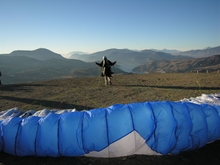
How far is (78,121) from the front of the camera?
489 centimetres

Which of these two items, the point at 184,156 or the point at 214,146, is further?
the point at 214,146

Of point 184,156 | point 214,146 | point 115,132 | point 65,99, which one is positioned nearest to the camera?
point 115,132

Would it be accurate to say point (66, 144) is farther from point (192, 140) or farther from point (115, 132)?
point (192, 140)

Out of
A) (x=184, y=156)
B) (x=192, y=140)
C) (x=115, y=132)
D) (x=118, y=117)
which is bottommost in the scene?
(x=184, y=156)

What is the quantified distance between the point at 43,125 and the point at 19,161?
1277 millimetres

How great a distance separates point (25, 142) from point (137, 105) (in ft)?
11.1

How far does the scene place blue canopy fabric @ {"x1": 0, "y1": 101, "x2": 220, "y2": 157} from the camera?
4.68 meters

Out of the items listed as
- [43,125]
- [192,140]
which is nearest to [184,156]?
[192,140]

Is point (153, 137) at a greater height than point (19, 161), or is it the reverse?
point (153, 137)

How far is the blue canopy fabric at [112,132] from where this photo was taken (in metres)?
4.68

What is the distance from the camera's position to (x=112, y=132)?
4.66m

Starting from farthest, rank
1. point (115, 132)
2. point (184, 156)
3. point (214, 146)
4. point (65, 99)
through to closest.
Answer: point (65, 99)
point (214, 146)
point (184, 156)
point (115, 132)

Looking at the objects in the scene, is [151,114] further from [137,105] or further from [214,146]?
[214,146]

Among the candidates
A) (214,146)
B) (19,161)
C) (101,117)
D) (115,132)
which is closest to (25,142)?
(19,161)
